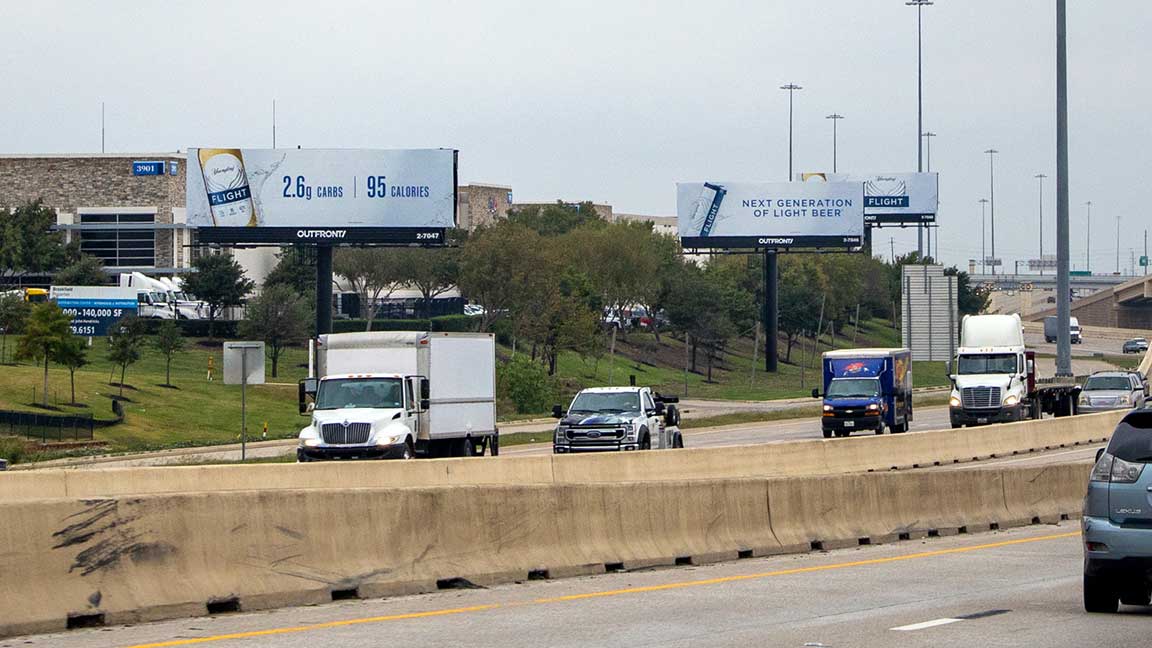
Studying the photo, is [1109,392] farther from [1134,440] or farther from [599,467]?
[1134,440]

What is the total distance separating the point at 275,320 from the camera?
8531 centimetres

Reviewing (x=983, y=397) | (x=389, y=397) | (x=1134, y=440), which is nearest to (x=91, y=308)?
(x=983, y=397)

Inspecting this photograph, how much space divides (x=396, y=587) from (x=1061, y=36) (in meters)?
37.1

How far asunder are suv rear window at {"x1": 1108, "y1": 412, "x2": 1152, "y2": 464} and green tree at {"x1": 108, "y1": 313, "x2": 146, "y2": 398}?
57.3 meters

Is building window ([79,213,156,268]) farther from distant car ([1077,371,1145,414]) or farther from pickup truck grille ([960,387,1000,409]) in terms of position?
A: pickup truck grille ([960,387,1000,409])

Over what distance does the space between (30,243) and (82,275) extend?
4.46 metres

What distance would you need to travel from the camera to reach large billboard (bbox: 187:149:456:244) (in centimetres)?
7619

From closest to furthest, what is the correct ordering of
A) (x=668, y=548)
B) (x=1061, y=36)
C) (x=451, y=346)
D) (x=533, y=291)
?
(x=668, y=548) < (x=451, y=346) < (x=1061, y=36) < (x=533, y=291)

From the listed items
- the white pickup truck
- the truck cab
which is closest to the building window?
the white pickup truck

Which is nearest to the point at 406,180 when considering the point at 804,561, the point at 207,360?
the point at 207,360

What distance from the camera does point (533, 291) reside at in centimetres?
9250

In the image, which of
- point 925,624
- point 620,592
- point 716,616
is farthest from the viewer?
point 620,592

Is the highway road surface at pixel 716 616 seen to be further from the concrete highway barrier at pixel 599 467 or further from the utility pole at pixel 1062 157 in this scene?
the utility pole at pixel 1062 157

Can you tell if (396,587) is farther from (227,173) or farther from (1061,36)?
(227,173)
